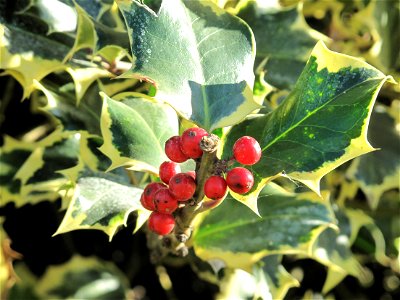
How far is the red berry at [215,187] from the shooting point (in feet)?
2.84

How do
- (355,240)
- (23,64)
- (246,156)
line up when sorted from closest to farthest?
(246,156)
(23,64)
(355,240)

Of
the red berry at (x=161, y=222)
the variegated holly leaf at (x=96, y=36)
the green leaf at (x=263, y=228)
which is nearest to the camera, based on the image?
the red berry at (x=161, y=222)

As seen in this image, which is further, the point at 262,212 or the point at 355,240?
the point at 355,240

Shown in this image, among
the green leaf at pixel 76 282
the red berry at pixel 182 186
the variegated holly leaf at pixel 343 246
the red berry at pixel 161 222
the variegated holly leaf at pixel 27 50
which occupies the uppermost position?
the red berry at pixel 182 186

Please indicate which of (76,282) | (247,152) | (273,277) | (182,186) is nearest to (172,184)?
(182,186)

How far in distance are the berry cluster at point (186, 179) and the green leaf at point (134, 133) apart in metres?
0.09

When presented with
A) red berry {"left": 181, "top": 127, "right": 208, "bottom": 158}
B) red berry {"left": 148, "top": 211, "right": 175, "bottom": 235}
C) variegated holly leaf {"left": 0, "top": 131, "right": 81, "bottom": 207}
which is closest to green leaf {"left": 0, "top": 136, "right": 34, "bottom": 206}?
variegated holly leaf {"left": 0, "top": 131, "right": 81, "bottom": 207}

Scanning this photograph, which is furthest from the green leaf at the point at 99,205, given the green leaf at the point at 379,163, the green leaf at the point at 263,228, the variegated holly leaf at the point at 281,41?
the green leaf at the point at 379,163

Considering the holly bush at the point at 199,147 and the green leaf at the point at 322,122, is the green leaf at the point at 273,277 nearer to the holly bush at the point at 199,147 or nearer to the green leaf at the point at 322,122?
the holly bush at the point at 199,147

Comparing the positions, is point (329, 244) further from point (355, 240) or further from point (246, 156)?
point (246, 156)

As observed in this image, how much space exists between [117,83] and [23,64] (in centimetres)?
20

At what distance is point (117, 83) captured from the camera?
1.36m

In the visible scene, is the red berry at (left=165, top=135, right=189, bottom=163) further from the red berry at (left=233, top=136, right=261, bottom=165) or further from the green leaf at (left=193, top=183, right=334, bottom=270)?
the green leaf at (left=193, top=183, right=334, bottom=270)

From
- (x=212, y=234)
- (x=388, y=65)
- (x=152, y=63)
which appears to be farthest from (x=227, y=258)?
(x=388, y=65)
